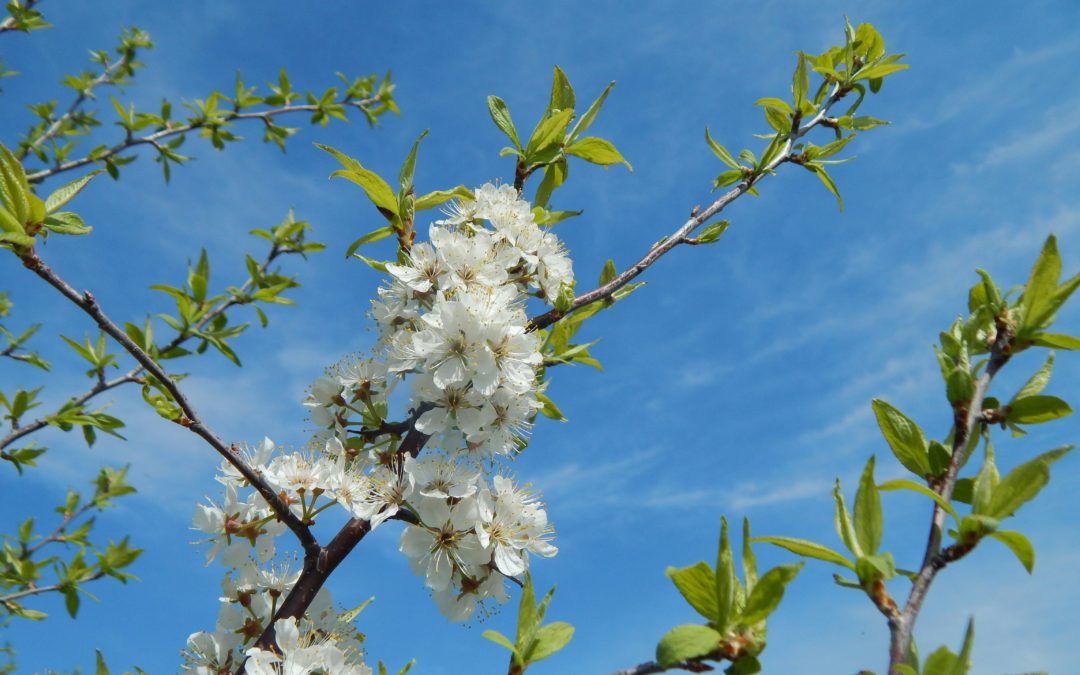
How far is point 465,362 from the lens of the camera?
1727mm

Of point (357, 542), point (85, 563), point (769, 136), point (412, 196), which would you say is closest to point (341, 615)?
point (357, 542)

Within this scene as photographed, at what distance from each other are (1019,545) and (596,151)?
1.49m

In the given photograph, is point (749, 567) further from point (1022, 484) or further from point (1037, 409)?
point (1037, 409)

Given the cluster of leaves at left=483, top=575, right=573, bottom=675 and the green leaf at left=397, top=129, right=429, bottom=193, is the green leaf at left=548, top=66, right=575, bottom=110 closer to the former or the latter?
the green leaf at left=397, top=129, right=429, bottom=193

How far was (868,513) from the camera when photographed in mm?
981

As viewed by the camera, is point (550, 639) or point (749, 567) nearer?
point (749, 567)

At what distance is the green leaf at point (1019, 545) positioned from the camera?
3.02 feet

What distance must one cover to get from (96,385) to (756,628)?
127 inches

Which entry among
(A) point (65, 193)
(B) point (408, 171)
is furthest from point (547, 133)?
(A) point (65, 193)

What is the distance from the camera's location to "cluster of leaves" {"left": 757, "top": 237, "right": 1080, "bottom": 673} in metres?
0.95

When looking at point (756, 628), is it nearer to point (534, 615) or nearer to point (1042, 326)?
point (534, 615)

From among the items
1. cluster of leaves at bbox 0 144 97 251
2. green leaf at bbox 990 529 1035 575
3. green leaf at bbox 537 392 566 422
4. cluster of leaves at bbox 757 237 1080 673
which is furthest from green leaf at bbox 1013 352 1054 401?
cluster of leaves at bbox 0 144 97 251

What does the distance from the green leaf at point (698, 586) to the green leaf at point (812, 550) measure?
9cm

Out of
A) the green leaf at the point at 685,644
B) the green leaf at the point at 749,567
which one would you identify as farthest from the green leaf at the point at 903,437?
the green leaf at the point at 685,644
